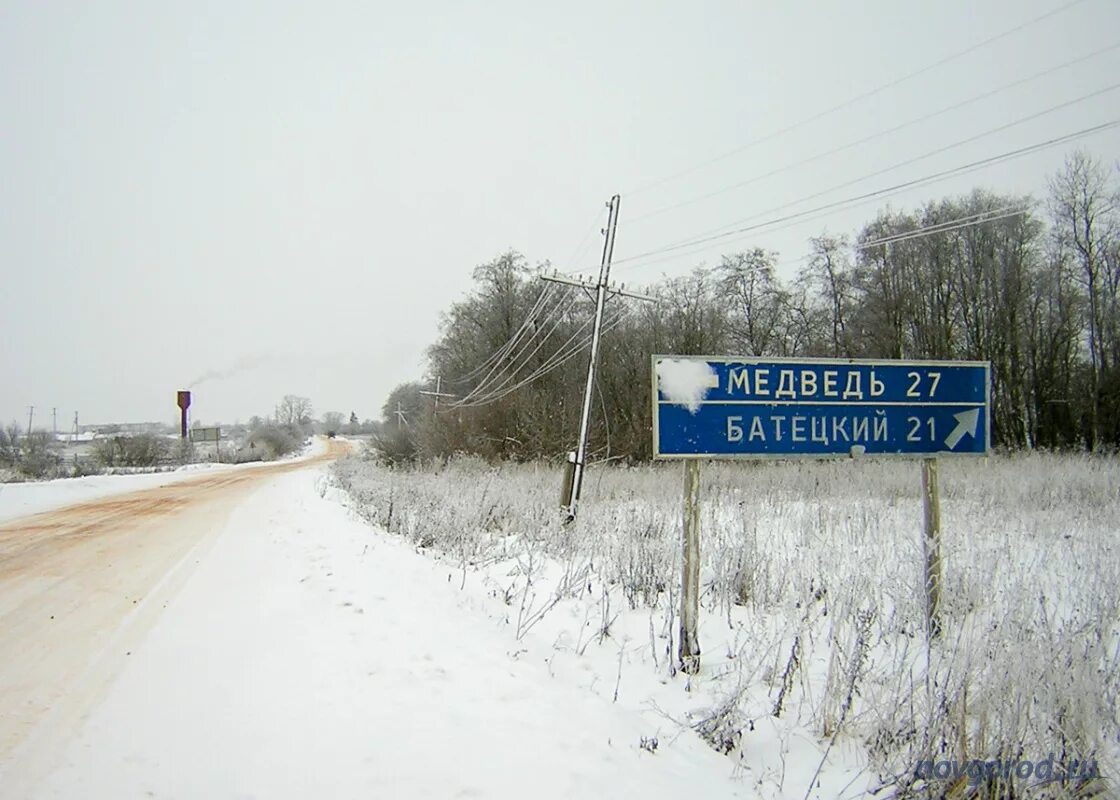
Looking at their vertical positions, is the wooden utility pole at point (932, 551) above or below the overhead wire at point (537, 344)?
below

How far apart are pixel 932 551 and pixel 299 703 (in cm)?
443

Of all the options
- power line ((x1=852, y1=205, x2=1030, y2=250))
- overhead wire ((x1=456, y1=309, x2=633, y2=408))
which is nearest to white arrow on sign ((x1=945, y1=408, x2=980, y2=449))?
power line ((x1=852, y1=205, x2=1030, y2=250))

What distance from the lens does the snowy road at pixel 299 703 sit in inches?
104

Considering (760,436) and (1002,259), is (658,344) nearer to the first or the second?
(1002,259)

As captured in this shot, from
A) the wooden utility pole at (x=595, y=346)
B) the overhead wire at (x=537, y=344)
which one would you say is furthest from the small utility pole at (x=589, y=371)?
the overhead wire at (x=537, y=344)

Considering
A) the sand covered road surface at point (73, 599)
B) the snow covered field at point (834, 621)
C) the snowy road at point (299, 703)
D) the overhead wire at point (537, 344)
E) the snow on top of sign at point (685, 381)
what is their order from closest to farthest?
the snowy road at point (299, 703) → the snow covered field at point (834, 621) → the sand covered road surface at point (73, 599) → the snow on top of sign at point (685, 381) → the overhead wire at point (537, 344)

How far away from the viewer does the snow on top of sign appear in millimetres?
4219

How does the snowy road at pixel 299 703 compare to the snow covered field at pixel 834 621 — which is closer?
the snowy road at pixel 299 703

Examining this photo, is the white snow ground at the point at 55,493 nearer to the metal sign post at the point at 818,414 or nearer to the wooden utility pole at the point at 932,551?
the metal sign post at the point at 818,414

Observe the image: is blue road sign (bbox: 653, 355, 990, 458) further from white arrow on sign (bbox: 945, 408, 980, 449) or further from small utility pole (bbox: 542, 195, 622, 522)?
small utility pole (bbox: 542, 195, 622, 522)

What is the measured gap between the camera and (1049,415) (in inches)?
1030

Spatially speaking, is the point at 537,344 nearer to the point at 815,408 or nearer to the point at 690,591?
the point at 815,408

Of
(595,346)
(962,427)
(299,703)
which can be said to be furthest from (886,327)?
(299,703)

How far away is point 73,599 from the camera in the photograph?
217 inches
